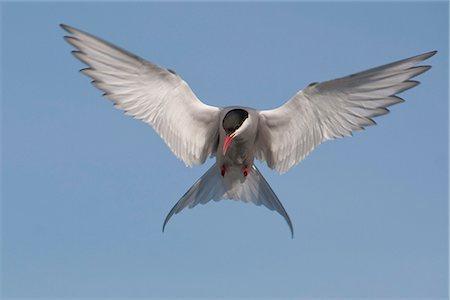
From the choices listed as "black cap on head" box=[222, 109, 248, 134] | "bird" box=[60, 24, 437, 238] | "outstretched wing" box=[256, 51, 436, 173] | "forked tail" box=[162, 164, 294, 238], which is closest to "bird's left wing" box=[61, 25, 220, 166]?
"bird" box=[60, 24, 437, 238]

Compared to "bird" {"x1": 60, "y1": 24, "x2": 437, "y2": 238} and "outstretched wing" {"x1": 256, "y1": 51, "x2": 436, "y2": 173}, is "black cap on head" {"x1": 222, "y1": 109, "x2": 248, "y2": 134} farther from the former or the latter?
"outstretched wing" {"x1": 256, "y1": 51, "x2": 436, "y2": 173}

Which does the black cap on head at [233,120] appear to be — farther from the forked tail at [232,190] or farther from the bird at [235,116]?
the forked tail at [232,190]

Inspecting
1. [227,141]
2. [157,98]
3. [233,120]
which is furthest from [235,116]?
[157,98]

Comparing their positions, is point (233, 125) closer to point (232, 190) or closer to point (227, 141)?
point (227, 141)

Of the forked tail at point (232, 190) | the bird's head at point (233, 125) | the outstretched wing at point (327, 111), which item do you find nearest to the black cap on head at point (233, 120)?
the bird's head at point (233, 125)

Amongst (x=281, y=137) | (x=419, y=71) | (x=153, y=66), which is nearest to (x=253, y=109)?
(x=281, y=137)

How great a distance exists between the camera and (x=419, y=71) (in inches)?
397

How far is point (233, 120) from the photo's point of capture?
10.6 m

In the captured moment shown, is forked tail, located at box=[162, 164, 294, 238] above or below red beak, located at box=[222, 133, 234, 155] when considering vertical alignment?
below

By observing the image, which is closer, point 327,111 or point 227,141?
point 227,141

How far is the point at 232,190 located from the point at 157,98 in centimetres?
153

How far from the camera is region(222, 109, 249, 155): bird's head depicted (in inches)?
419

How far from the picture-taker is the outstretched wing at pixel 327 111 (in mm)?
10281

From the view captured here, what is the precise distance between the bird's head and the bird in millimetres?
12
